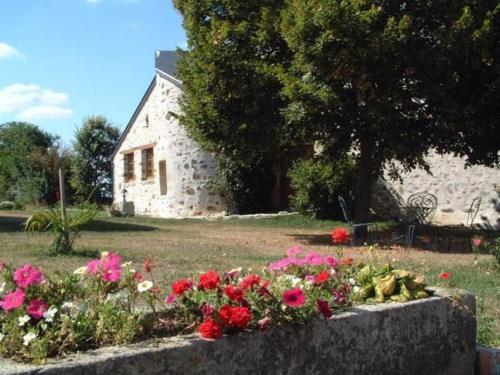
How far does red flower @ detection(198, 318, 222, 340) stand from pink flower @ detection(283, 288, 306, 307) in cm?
38

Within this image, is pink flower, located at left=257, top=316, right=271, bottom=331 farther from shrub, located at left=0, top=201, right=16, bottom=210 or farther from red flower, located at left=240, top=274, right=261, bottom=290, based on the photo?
shrub, located at left=0, top=201, right=16, bottom=210

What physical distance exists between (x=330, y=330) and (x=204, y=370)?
75cm

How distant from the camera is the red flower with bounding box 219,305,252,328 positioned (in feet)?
9.14

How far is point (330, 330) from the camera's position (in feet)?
10.4

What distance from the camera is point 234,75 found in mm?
11680

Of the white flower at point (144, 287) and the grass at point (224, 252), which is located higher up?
the white flower at point (144, 287)

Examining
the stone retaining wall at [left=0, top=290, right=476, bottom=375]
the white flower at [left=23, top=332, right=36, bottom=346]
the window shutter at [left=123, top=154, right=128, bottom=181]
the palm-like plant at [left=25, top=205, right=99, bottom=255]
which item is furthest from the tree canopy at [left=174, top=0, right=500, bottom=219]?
the window shutter at [left=123, top=154, right=128, bottom=181]

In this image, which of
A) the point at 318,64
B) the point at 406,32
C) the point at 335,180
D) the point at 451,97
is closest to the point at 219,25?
the point at 318,64

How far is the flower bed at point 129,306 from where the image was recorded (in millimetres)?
2607

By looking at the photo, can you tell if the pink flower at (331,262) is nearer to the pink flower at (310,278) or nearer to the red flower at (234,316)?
the pink flower at (310,278)

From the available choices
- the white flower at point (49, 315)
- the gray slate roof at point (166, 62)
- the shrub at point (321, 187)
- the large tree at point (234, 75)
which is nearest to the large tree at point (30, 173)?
the gray slate roof at point (166, 62)

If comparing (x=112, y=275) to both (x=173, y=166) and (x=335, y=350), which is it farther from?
(x=173, y=166)

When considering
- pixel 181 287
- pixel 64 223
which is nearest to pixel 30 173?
pixel 64 223

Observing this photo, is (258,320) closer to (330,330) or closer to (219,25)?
(330,330)
